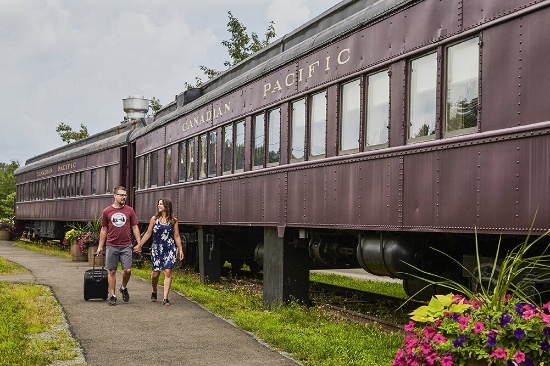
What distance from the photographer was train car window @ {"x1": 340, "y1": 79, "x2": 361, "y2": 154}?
923 cm

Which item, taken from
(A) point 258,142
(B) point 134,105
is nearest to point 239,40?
(B) point 134,105

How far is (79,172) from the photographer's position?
28.3m

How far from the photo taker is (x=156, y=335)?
28.5 ft

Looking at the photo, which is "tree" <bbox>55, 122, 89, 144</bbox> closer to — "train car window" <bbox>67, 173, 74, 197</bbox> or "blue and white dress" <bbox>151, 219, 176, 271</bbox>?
"train car window" <bbox>67, 173, 74, 197</bbox>

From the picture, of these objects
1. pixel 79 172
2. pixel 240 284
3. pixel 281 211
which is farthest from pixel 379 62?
pixel 79 172

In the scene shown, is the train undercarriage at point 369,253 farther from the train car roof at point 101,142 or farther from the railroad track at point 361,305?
the train car roof at point 101,142

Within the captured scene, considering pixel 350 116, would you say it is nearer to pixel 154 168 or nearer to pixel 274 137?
pixel 274 137

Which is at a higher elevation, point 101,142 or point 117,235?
point 101,142

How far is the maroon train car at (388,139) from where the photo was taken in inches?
257

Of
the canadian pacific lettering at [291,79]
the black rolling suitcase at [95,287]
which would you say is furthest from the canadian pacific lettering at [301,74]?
the black rolling suitcase at [95,287]

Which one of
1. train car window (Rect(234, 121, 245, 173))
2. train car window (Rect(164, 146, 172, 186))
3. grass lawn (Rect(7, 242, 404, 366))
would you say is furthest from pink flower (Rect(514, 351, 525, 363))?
train car window (Rect(164, 146, 172, 186))

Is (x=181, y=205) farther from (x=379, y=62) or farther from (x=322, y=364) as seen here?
(x=322, y=364)

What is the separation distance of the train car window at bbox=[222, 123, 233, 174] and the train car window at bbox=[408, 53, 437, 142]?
18.6 feet

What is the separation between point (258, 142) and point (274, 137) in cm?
66
